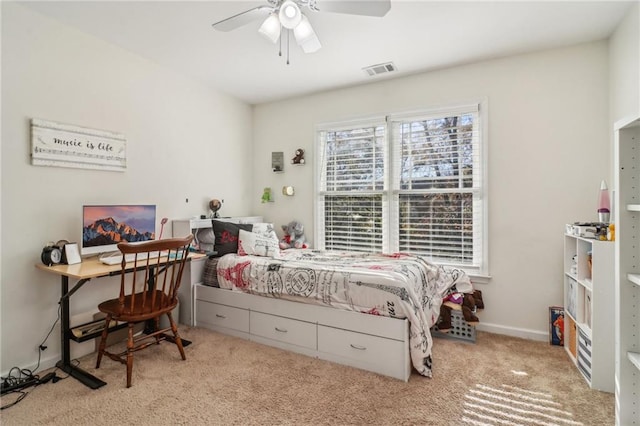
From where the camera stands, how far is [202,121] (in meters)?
3.62

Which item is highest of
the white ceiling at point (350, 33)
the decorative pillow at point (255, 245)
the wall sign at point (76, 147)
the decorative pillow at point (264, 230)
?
the white ceiling at point (350, 33)

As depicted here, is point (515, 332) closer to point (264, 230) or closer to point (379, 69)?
point (264, 230)

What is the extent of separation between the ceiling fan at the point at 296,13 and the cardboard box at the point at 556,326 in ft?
8.97

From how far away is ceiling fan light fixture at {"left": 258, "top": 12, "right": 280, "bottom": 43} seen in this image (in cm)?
196

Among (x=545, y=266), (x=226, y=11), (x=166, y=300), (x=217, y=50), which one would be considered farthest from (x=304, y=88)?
(x=545, y=266)

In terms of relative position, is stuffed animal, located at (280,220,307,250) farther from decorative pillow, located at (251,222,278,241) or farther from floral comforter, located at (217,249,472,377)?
floral comforter, located at (217,249,472,377)

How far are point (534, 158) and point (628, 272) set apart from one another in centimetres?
177

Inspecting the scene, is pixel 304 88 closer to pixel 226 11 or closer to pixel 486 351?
pixel 226 11

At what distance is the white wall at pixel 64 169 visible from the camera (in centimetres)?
215

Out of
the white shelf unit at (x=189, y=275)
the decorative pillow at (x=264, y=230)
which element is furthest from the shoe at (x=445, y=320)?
the white shelf unit at (x=189, y=275)

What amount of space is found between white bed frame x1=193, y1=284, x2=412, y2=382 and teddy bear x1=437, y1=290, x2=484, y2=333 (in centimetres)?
83

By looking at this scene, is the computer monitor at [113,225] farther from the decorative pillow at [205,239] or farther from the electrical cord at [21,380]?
the electrical cord at [21,380]

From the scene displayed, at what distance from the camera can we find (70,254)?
7.45ft

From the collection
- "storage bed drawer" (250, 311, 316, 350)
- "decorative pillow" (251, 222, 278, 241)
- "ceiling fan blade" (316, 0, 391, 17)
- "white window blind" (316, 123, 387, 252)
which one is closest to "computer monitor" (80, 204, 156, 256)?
"decorative pillow" (251, 222, 278, 241)
